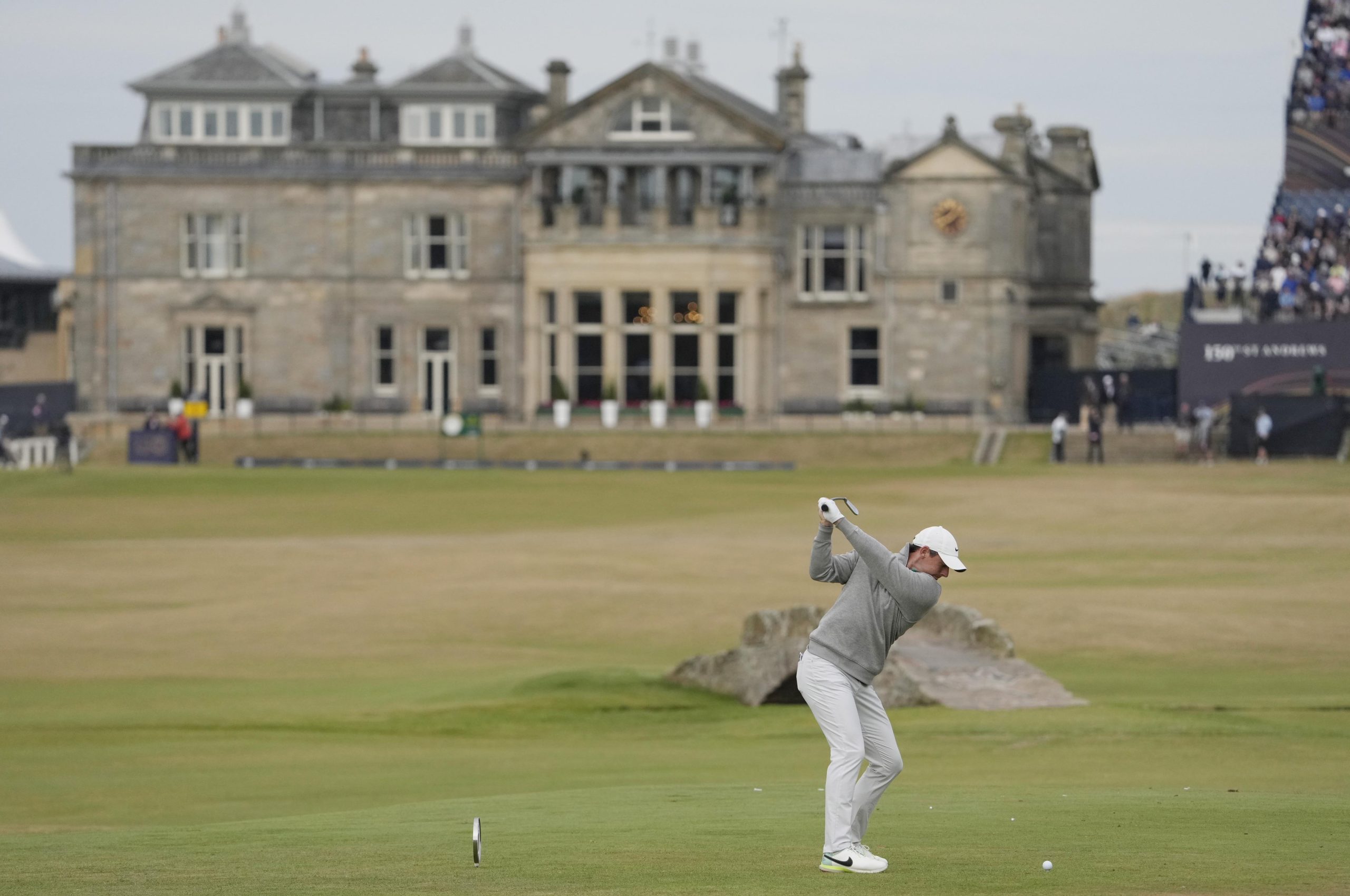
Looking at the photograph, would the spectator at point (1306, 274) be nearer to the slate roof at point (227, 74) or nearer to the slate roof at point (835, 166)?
the slate roof at point (835, 166)

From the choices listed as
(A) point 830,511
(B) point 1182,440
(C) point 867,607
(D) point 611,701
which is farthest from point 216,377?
(A) point 830,511

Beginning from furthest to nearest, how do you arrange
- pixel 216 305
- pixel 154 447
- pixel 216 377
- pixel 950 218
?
pixel 216 377, pixel 216 305, pixel 950 218, pixel 154 447

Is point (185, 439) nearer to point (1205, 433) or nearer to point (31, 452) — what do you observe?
point (31, 452)

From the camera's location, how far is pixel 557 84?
79188mm

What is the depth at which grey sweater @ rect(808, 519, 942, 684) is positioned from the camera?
12.1 metres

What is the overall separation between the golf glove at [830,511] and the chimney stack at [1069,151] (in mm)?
72860

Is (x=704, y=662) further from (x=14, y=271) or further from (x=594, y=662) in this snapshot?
(x=14, y=271)

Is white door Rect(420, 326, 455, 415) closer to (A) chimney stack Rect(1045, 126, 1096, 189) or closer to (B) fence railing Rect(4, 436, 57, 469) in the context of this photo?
(B) fence railing Rect(4, 436, 57, 469)

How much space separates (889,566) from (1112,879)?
6.62 feet

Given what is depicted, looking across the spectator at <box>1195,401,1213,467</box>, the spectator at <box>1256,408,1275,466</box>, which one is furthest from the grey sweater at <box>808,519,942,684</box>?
the spectator at <box>1195,401,1213,467</box>

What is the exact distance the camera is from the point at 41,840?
15016mm

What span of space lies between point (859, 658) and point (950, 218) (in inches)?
2547

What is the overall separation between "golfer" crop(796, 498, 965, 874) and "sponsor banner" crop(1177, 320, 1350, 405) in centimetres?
5555

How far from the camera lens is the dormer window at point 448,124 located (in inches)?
3137
